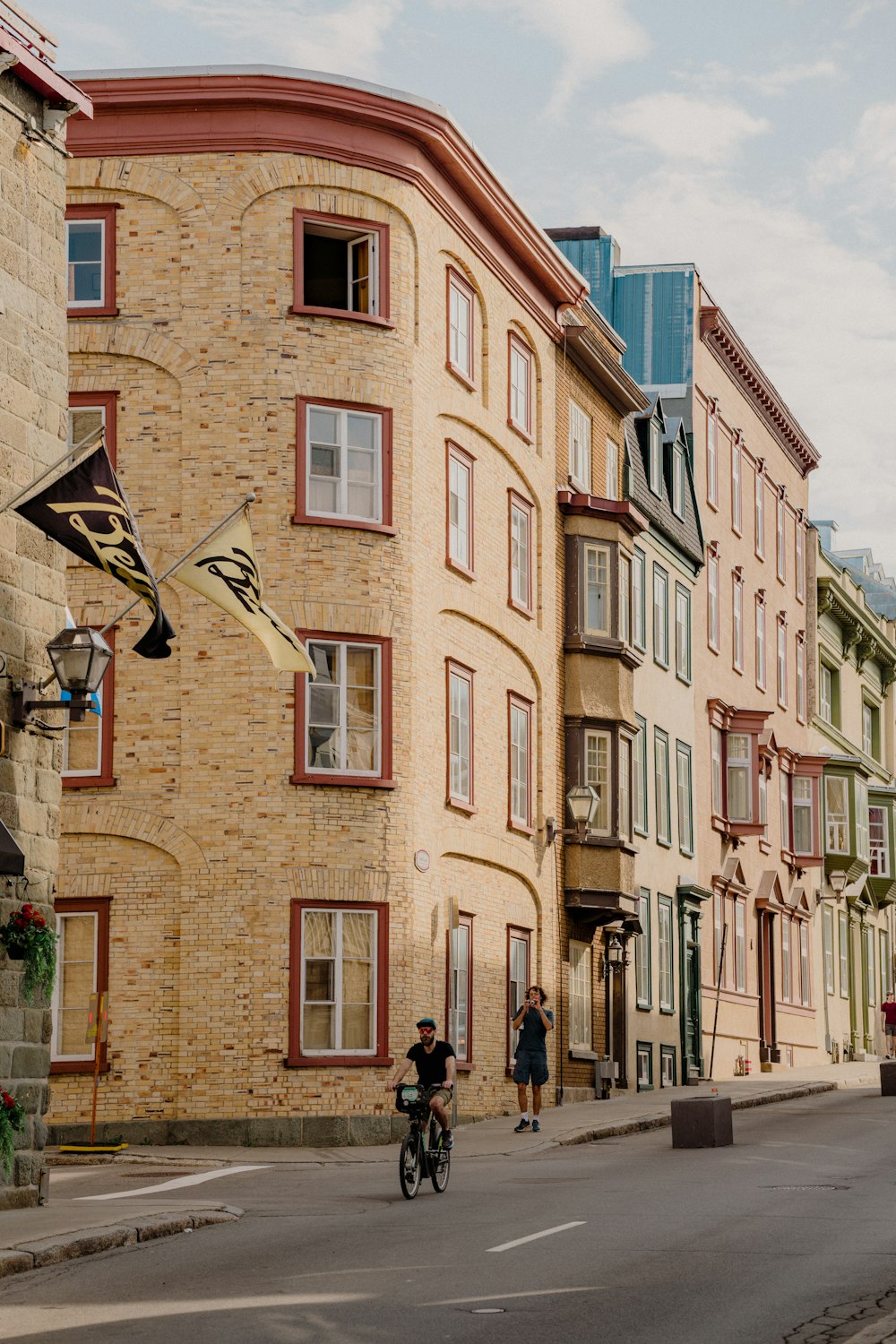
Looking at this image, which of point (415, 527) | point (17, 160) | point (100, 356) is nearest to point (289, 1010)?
point (415, 527)

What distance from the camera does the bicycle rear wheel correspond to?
1838 cm

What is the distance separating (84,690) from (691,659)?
2771 centimetres

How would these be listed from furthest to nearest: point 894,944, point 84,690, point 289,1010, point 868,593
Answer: point 868,593 < point 894,944 < point 289,1010 < point 84,690

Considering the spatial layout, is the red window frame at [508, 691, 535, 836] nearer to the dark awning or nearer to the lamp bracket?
the lamp bracket

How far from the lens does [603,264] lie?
47.1 meters

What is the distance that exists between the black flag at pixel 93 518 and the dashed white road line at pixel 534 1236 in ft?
19.3

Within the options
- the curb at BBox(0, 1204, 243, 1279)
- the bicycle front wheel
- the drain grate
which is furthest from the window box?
the curb at BBox(0, 1204, 243, 1279)

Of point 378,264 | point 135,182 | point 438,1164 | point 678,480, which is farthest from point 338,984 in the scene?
point 678,480

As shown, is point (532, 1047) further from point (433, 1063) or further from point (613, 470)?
point (613, 470)

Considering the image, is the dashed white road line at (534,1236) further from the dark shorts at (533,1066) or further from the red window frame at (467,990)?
the red window frame at (467,990)

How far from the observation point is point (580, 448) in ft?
120

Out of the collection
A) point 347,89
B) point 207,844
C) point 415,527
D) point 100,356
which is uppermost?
point 347,89

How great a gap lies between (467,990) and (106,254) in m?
11.4

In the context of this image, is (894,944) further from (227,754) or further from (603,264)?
(227,754)
